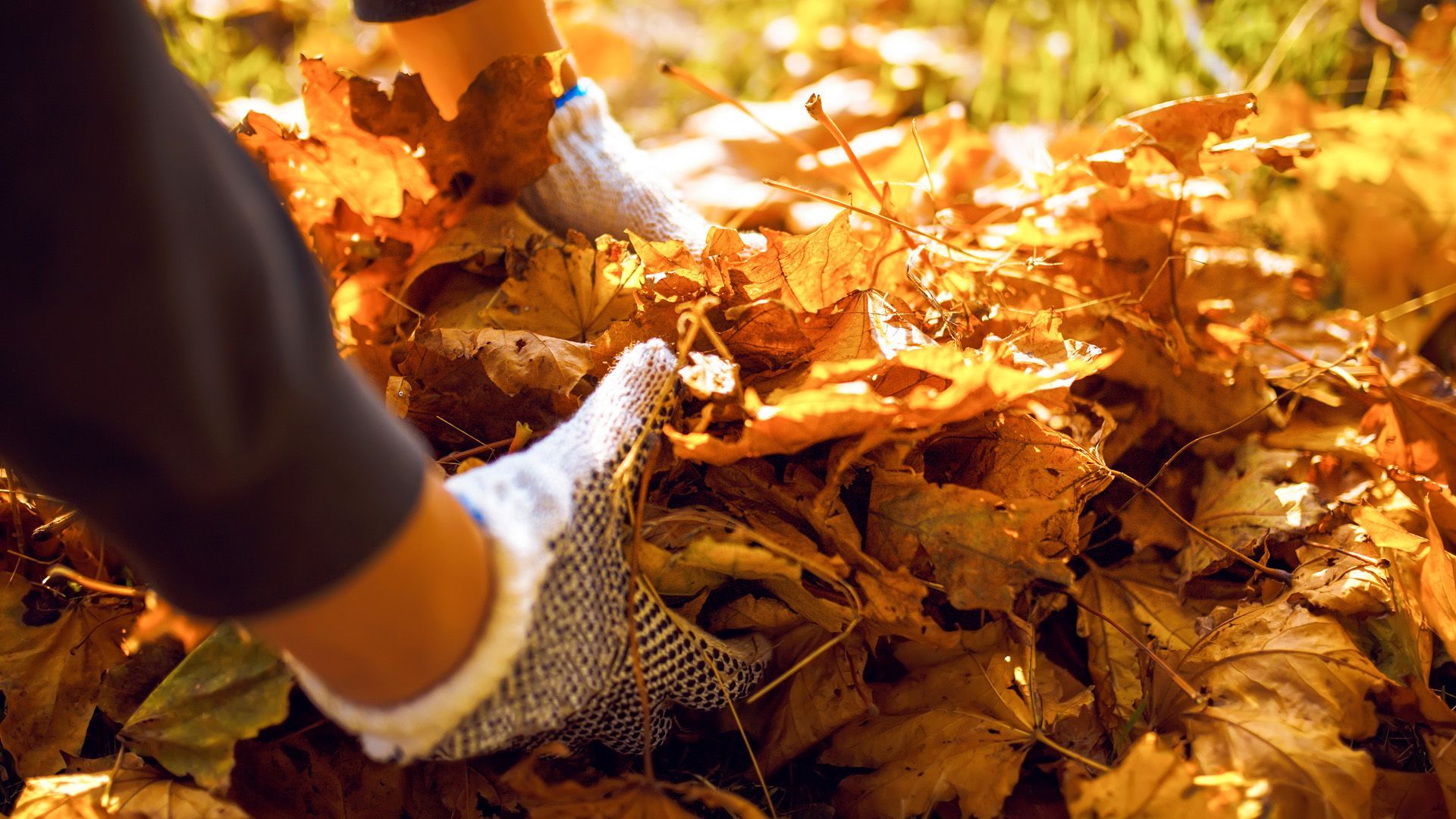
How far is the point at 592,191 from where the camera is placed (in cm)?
101

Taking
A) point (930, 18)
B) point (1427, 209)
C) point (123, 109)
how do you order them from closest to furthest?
point (123, 109) → point (1427, 209) → point (930, 18)

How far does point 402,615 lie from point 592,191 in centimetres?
64

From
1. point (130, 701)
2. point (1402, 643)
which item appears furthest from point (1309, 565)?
point (130, 701)

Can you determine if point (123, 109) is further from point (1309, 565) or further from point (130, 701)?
point (1309, 565)

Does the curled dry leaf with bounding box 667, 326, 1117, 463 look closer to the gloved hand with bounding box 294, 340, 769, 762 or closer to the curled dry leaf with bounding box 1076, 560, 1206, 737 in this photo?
the gloved hand with bounding box 294, 340, 769, 762

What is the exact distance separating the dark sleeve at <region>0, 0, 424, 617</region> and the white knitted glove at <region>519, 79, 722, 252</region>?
57 cm

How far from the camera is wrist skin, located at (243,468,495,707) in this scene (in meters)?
0.47

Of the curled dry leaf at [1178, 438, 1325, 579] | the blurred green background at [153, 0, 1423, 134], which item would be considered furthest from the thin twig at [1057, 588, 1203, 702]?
the blurred green background at [153, 0, 1423, 134]

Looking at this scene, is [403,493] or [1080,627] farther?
[1080,627]

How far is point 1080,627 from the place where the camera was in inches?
31.8

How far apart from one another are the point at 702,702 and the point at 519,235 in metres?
0.53

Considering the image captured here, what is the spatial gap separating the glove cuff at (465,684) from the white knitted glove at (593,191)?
53 centimetres

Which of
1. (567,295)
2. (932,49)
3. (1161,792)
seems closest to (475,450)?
(567,295)

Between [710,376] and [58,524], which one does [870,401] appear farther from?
[58,524]
